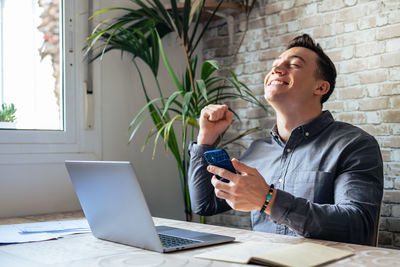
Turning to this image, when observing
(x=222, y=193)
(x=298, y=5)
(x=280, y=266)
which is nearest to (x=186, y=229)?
(x=222, y=193)

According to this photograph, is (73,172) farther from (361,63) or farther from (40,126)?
(361,63)

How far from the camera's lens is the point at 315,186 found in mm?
1839

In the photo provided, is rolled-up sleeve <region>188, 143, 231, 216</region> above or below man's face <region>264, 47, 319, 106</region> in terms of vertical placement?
below

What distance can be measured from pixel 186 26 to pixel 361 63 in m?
1.03

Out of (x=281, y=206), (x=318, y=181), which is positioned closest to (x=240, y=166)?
(x=281, y=206)

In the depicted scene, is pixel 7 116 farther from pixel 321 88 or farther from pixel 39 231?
pixel 321 88

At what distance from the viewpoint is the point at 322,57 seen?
7.14ft

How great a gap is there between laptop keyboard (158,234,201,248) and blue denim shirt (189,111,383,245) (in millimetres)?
300

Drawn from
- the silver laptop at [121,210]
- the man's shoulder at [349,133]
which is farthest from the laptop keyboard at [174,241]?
the man's shoulder at [349,133]

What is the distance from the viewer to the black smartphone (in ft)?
4.32

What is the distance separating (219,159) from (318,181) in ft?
2.14

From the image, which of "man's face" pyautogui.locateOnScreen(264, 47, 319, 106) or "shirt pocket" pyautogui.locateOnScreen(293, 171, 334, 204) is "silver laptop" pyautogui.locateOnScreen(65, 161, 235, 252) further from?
"man's face" pyautogui.locateOnScreen(264, 47, 319, 106)

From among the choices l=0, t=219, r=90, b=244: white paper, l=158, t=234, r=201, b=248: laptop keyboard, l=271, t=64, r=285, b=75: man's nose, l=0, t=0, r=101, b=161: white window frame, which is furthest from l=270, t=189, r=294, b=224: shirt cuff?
l=0, t=0, r=101, b=161: white window frame

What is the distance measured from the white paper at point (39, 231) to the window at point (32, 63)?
0.91 metres
